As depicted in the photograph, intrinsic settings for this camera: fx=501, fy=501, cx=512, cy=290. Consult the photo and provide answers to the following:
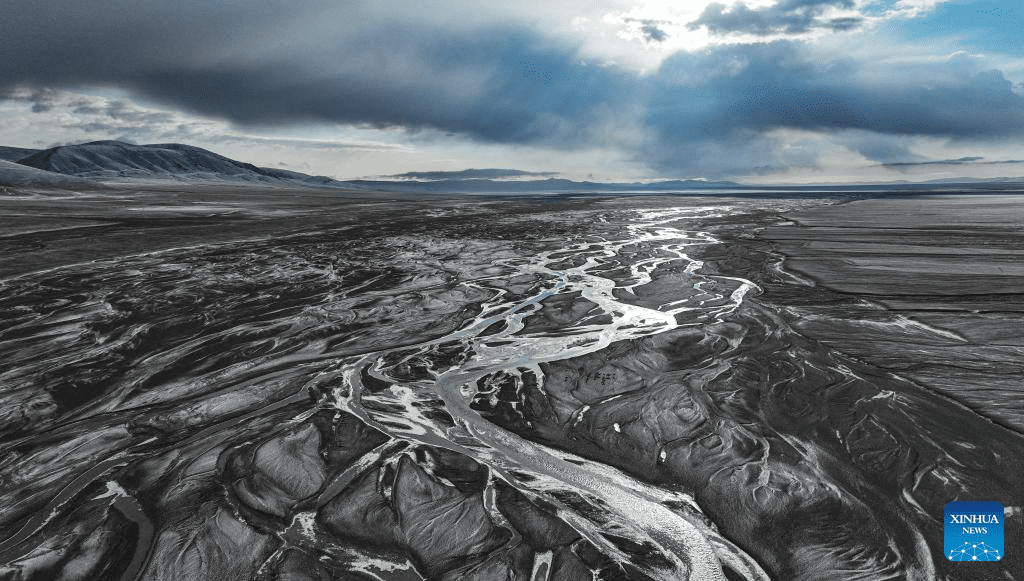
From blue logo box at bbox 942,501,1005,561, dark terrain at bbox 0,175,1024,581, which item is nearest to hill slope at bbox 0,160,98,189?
dark terrain at bbox 0,175,1024,581

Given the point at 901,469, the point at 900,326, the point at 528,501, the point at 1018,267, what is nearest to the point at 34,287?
the point at 528,501

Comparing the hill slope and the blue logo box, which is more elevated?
the hill slope

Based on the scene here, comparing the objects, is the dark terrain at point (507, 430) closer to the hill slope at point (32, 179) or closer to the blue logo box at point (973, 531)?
the blue logo box at point (973, 531)

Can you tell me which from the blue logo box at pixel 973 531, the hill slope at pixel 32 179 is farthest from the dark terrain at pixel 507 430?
the hill slope at pixel 32 179

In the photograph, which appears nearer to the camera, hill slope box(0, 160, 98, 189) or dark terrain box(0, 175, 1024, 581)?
dark terrain box(0, 175, 1024, 581)

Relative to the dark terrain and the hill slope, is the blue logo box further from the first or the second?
the hill slope

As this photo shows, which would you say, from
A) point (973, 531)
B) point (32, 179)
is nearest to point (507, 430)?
point (973, 531)
